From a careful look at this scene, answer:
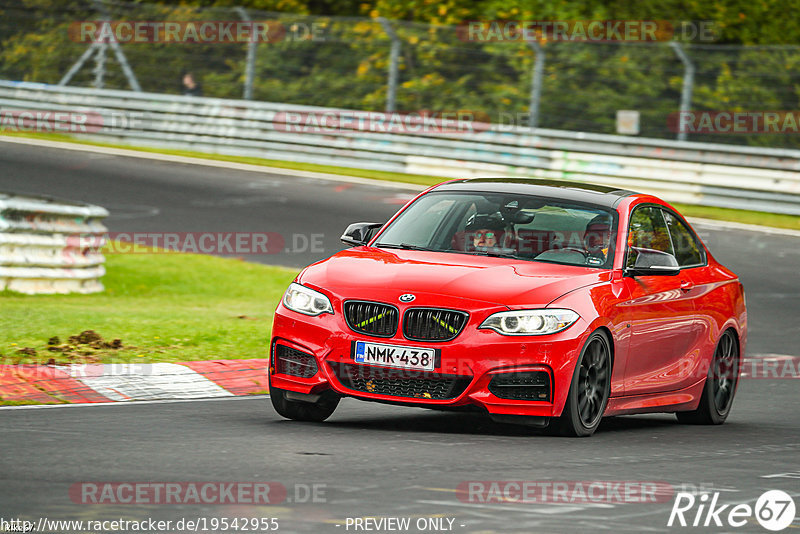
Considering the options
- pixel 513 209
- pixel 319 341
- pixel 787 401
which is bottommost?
pixel 787 401

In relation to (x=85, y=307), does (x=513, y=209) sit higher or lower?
higher

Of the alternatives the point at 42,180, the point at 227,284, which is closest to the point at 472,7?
the point at 42,180

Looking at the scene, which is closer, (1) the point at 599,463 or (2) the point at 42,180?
(1) the point at 599,463

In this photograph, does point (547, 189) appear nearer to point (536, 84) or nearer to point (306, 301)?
point (306, 301)

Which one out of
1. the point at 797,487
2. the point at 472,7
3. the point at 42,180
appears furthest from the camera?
the point at 472,7

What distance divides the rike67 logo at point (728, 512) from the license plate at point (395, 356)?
5.88 ft

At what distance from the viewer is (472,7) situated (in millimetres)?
34656

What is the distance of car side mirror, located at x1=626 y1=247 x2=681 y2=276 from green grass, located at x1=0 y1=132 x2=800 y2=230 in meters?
14.4

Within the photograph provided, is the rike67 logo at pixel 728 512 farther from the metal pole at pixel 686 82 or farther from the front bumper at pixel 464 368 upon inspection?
the metal pole at pixel 686 82

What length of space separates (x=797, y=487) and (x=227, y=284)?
1034 cm

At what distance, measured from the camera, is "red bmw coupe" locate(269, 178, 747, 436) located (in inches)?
318

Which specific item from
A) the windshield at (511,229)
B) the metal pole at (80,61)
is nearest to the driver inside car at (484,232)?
the windshield at (511,229)

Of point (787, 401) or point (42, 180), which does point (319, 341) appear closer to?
point (787, 401)

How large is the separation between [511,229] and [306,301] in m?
1.51
